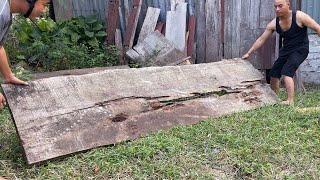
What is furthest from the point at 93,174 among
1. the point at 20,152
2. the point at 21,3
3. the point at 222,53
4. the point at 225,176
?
the point at 222,53

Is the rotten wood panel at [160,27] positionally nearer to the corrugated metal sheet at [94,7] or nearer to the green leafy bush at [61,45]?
the corrugated metal sheet at [94,7]

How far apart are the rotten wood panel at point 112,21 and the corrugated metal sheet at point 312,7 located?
3021 mm

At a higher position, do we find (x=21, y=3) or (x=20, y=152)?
(x=21, y=3)

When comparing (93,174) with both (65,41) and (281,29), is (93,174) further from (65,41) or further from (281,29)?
(65,41)

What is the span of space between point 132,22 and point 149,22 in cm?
32

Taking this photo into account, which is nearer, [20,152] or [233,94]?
[20,152]

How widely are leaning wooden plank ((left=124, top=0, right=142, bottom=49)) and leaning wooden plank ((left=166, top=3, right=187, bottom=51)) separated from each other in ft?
2.04

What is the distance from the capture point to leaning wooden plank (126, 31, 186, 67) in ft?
21.7

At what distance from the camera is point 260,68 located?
656cm

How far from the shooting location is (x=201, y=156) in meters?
3.66

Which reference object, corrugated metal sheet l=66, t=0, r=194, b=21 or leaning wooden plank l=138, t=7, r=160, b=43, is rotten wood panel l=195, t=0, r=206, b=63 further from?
corrugated metal sheet l=66, t=0, r=194, b=21

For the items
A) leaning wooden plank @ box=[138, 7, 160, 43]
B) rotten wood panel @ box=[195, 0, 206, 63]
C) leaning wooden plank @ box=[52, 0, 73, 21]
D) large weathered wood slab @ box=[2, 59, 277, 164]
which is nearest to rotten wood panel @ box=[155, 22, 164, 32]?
leaning wooden plank @ box=[138, 7, 160, 43]

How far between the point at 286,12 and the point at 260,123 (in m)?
1.70

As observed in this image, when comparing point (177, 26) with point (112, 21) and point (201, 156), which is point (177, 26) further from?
point (201, 156)
